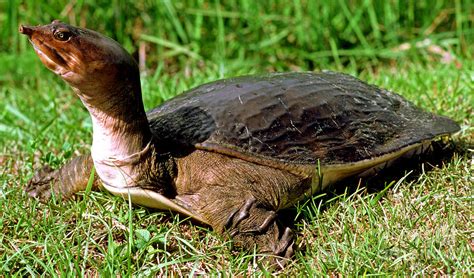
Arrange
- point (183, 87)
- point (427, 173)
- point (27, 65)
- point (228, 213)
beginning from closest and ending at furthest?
point (228, 213)
point (427, 173)
point (183, 87)
point (27, 65)

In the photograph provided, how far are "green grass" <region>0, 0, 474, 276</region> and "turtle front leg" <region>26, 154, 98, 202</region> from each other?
7 cm

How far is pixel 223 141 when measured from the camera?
8.93 feet

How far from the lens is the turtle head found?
2441mm

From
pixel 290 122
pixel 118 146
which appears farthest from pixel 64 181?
pixel 290 122

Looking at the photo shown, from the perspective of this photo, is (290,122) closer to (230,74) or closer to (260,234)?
(260,234)

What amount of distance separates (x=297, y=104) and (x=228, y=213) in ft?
1.92

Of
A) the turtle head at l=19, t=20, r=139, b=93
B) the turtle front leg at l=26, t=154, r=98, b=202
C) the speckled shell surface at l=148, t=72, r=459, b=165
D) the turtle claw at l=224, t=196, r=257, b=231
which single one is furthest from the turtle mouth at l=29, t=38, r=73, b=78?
the turtle claw at l=224, t=196, r=257, b=231

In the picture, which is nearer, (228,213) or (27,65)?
(228,213)

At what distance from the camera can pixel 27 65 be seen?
582 centimetres

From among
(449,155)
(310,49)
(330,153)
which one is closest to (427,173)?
(449,155)

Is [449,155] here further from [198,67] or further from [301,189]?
[198,67]

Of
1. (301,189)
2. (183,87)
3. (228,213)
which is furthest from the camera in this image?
(183,87)

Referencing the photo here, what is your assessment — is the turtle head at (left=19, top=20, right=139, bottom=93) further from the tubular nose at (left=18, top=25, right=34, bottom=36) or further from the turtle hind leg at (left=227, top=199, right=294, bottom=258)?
the turtle hind leg at (left=227, top=199, right=294, bottom=258)

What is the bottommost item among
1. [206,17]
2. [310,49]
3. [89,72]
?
[310,49]
